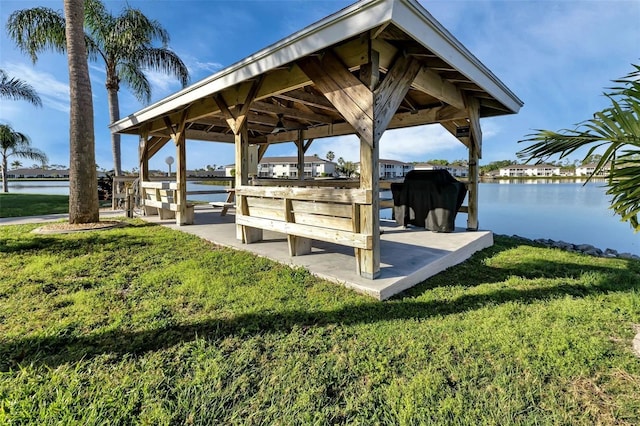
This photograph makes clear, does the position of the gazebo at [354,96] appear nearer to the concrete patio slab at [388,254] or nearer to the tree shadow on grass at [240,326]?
the concrete patio slab at [388,254]

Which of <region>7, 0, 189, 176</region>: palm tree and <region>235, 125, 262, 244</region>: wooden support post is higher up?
<region>7, 0, 189, 176</region>: palm tree

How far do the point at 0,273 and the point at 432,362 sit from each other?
467cm

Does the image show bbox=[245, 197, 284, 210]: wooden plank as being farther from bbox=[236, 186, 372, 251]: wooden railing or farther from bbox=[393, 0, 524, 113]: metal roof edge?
bbox=[393, 0, 524, 113]: metal roof edge

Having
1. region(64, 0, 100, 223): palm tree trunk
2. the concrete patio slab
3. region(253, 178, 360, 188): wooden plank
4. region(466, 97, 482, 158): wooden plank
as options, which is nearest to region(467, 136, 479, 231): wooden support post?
region(466, 97, 482, 158): wooden plank

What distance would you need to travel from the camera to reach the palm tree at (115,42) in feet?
33.6

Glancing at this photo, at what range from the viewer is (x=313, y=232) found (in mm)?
3701

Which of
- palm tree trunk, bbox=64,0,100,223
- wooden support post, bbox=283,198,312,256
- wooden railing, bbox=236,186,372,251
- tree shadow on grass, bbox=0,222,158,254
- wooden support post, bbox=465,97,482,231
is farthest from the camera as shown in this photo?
palm tree trunk, bbox=64,0,100,223

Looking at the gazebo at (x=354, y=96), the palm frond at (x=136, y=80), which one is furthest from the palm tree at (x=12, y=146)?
the gazebo at (x=354, y=96)

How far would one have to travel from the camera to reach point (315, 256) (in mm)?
4141

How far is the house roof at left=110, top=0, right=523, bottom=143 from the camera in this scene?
103 inches

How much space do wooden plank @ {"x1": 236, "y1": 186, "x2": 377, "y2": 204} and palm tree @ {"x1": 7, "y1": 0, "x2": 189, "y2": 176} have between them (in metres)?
10.4

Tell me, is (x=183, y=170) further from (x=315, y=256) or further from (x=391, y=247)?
(x=391, y=247)

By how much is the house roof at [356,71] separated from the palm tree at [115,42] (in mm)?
5648

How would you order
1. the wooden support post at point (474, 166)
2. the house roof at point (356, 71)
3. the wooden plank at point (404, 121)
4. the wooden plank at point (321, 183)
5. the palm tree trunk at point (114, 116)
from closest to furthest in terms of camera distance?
1. the house roof at point (356, 71)
2. the wooden support post at point (474, 166)
3. the wooden plank at point (404, 121)
4. the wooden plank at point (321, 183)
5. the palm tree trunk at point (114, 116)
